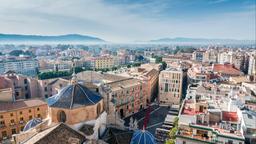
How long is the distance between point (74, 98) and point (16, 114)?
2223 centimetres

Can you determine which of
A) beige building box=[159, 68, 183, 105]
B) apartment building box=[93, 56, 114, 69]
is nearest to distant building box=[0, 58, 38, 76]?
apartment building box=[93, 56, 114, 69]

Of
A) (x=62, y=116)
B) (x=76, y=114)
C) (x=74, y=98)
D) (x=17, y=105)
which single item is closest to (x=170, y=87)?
(x=17, y=105)

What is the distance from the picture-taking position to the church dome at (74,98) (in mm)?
22641

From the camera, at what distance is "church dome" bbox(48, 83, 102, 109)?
22641 mm

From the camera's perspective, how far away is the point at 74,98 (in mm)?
23078

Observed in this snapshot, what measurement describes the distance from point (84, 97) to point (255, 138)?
21619mm

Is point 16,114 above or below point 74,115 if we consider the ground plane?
below

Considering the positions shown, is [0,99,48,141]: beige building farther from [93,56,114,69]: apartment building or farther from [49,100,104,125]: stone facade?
[93,56,114,69]: apartment building

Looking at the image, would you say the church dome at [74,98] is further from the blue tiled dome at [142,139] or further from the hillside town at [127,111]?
the blue tiled dome at [142,139]

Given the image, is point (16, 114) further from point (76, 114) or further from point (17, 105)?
point (76, 114)

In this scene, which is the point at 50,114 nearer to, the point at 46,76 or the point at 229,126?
the point at 229,126

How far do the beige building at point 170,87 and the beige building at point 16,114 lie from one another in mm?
33907

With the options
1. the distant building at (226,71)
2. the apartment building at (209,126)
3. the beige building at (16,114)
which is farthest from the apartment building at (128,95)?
the distant building at (226,71)

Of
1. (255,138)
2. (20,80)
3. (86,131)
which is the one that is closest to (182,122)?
(255,138)
